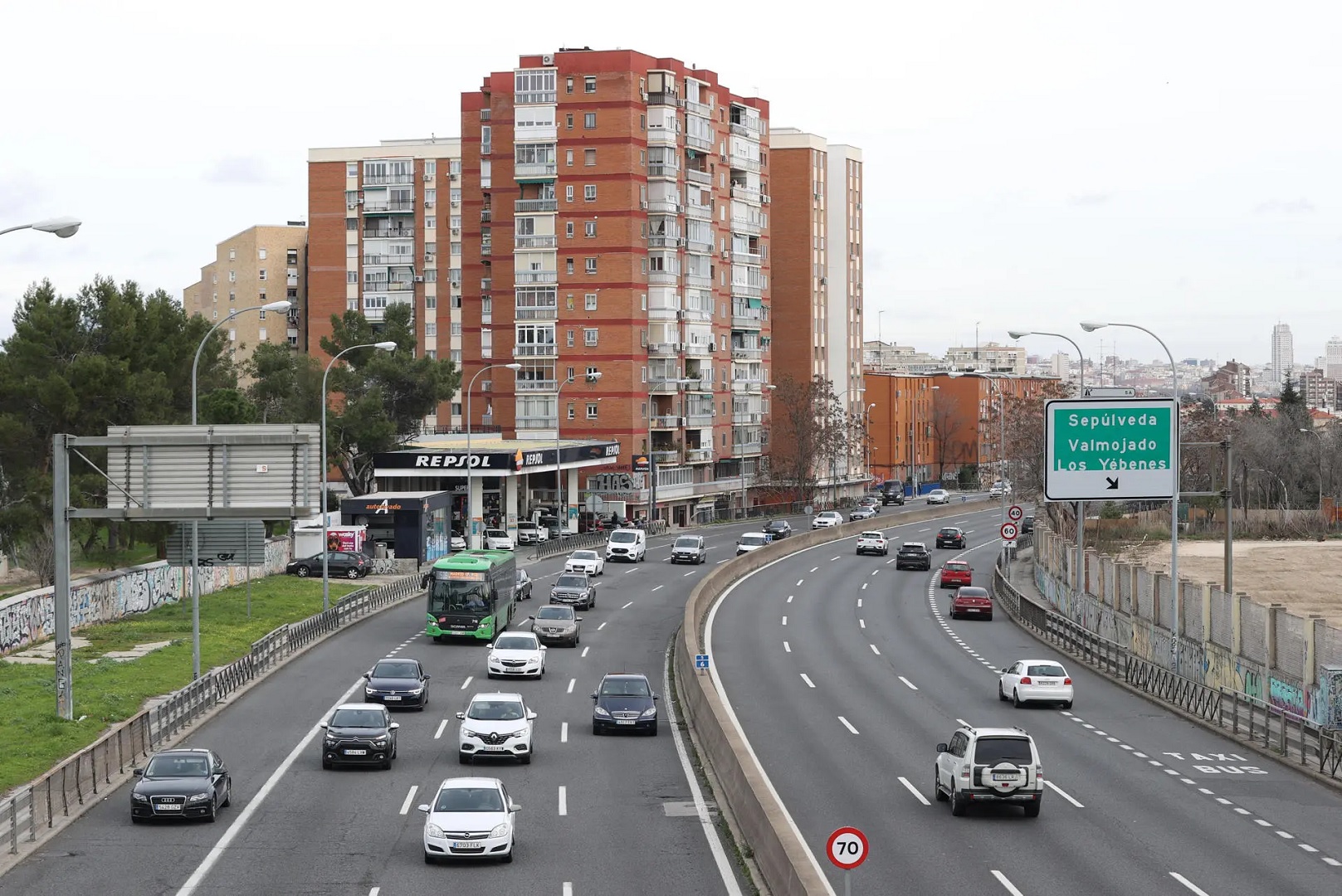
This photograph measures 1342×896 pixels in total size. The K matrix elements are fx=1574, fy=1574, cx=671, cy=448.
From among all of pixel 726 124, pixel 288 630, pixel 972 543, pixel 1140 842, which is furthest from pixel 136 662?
pixel 726 124

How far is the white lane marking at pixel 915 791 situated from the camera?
2831cm

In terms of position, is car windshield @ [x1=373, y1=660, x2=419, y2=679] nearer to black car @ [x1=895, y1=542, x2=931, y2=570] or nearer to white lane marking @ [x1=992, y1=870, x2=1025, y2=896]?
white lane marking @ [x1=992, y1=870, x2=1025, y2=896]

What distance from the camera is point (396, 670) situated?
4006cm

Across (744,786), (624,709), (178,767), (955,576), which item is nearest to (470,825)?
(744,786)

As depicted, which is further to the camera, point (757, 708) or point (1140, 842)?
point (757, 708)

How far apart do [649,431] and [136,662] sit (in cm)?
7106

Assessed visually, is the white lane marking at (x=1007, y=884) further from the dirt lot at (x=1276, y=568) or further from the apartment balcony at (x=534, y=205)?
the apartment balcony at (x=534, y=205)

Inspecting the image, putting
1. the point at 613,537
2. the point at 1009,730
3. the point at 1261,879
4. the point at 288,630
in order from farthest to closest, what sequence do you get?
the point at 613,537
the point at 288,630
the point at 1009,730
the point at 1261,879

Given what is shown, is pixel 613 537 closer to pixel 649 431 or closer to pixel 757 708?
pixel 649 431

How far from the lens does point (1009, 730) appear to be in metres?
26.9

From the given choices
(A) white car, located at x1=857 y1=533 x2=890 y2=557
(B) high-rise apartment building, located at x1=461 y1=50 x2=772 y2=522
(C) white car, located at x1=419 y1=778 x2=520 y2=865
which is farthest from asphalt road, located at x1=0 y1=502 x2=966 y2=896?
(B) high-rise apartment building, located at x1=461 y1=50 x2=772 y2=522

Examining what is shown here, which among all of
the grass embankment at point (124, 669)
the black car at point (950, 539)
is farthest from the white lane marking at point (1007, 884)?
the black car at point (950, 539)

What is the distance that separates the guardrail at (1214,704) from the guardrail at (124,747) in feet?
78.1

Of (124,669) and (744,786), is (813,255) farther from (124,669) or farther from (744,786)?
(744,786)
